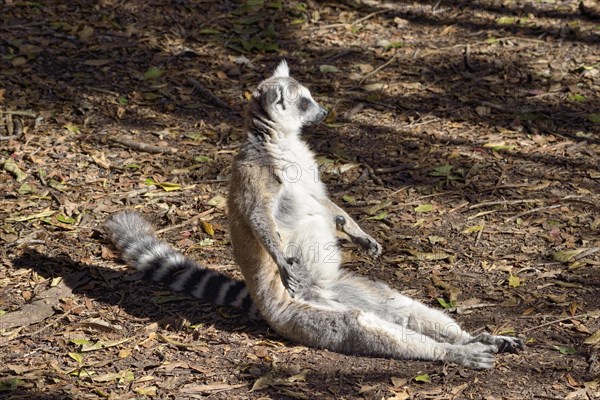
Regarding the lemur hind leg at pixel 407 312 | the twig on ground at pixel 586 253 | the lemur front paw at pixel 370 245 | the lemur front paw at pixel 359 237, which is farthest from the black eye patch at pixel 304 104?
the twig on ground at pixel 586 253

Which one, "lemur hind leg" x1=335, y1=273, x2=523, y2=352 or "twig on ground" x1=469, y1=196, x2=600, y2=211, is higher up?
"twig on ground" x1=469, y1=196, x2=600, y2=211

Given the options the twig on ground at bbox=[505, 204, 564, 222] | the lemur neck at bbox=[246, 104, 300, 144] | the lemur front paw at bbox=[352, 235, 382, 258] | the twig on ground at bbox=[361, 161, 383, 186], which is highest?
the lemur neck at bbox=[246, 104, 300, 144]

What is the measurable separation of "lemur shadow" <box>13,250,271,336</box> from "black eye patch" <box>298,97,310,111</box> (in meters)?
1.55

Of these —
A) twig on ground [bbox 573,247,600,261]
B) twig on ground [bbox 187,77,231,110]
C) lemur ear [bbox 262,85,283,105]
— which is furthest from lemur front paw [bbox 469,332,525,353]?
twig on ground [bbox 187,77,231,110]

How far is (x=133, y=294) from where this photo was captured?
22.1 feet

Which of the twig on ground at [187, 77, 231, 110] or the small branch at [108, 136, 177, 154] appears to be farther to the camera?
the twig on ground at [187, 77, 231, 110]

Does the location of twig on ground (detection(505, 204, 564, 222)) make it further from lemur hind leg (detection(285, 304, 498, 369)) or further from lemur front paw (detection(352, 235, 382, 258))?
lemur hind leg (detection(285, 304, 498, 369))

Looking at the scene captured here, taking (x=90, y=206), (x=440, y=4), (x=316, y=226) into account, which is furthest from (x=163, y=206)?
(x=440, y=4)

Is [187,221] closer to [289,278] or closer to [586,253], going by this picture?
[289,278]

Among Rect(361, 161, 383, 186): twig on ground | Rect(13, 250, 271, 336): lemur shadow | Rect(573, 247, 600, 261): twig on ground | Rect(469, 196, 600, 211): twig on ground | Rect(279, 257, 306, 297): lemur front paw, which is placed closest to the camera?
Rect(279, 257, 306, 297): lemur front paw

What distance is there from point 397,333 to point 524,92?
4.60 meters

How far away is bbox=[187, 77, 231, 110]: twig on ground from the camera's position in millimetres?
9472

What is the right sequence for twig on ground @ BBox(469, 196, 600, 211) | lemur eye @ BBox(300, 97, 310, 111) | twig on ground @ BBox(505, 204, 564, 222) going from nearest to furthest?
lemur eye @ BBox(300, 97, 310, 111), twig on ground @ BBox(505, 204, 564, 222), twig on ground @ BBox(469, 196, 600, 211)

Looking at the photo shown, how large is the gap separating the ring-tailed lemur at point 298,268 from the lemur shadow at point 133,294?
111 millimetres
